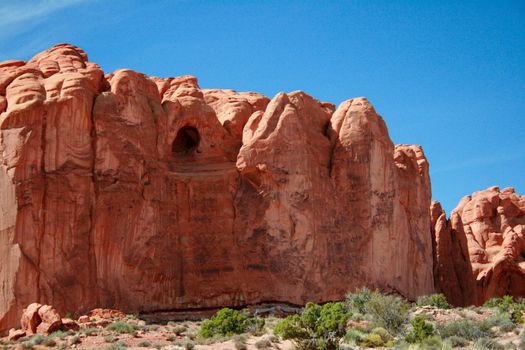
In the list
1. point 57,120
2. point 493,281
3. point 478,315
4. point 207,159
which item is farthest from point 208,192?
point 493,281

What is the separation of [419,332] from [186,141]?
1824 cm

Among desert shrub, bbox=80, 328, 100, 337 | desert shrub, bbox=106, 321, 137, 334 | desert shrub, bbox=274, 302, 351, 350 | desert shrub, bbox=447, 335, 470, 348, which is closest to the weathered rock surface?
desert shrub, bbox=447, 335, 470, 348

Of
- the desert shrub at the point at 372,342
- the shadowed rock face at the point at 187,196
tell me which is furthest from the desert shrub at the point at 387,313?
the shadowed rock face at the point at 187,196

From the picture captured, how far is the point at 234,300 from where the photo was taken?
Answer: 148 ft

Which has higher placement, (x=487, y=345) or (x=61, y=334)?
(x=61, y=334)

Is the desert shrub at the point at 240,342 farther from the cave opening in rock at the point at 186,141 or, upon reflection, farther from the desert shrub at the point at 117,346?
the cave opening in rock at the point at 186,141

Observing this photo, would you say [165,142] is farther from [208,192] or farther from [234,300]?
[234,300]

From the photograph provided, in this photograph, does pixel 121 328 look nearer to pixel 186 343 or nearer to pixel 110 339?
pixel 110 339

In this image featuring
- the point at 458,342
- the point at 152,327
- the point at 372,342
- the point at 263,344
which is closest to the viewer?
the point at 263,344

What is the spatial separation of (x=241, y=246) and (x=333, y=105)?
10153 millimetres

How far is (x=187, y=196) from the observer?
1802 inches

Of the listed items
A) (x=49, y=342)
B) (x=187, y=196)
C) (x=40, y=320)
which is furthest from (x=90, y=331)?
(x=187, y=196)

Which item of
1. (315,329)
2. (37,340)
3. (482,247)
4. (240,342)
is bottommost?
(240,342)

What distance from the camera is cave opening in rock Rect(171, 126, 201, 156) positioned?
47.7 m
